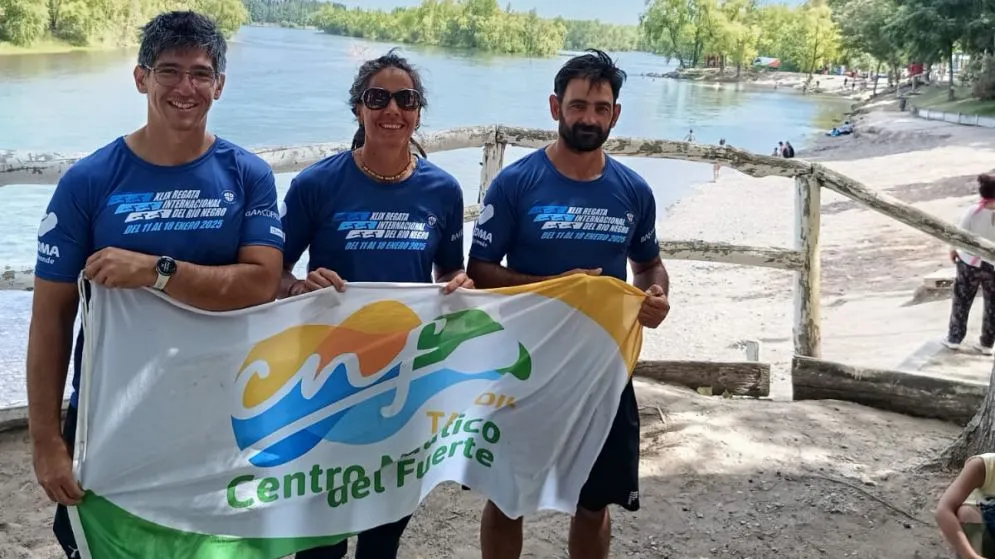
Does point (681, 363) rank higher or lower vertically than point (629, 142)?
lower

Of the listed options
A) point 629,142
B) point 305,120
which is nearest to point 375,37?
point 305,120

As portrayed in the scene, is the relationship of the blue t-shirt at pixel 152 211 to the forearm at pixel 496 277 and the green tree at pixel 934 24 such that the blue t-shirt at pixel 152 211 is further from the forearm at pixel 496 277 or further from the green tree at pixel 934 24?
the green tree at pixel 934 24

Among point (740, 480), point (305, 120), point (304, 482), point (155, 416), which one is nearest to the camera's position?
point (155, 416)

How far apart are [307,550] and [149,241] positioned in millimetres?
1020

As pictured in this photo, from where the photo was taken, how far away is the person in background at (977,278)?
22.2ft

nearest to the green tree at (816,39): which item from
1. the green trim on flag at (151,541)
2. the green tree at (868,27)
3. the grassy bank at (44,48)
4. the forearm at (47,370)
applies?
the green tree at (868,27)

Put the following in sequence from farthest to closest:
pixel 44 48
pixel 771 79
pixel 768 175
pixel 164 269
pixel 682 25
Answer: pixel 682 25
pixel 771 79
pixel 44 48
pixel 768 175
pixel 164 269

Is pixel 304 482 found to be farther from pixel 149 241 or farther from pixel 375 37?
pixel 375 37

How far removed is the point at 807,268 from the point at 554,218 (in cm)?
331

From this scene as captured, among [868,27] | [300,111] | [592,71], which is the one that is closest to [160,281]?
[592,71]

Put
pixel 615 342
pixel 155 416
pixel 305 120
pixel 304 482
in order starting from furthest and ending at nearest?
1. pixel 305 120
2. pixel 615 342
3. pixel 304 482
4. pixel 155 416

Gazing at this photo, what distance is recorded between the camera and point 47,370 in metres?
1.92

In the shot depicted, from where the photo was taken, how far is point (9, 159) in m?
3.39

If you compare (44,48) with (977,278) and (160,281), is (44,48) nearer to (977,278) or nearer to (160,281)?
(977,278)
